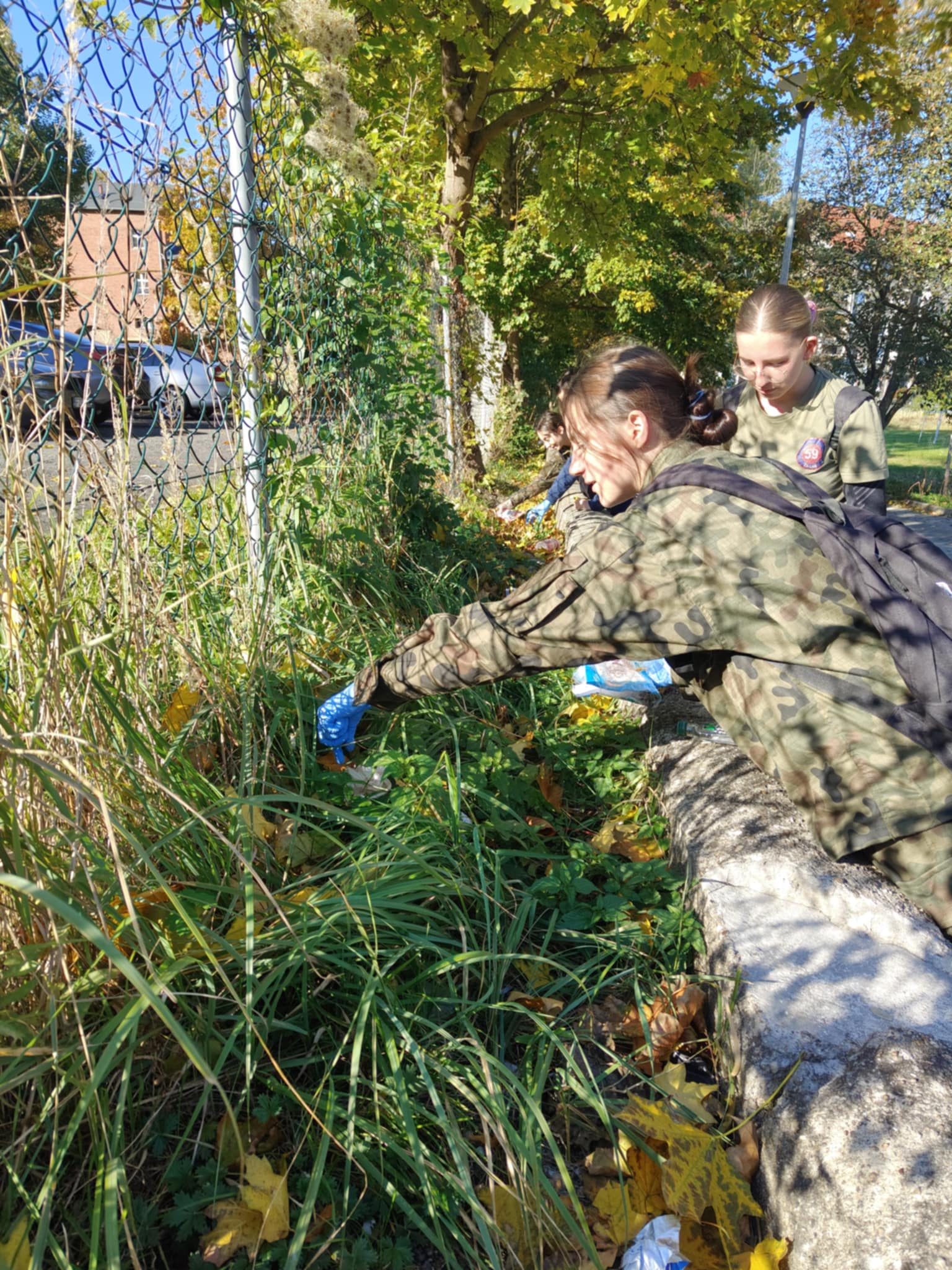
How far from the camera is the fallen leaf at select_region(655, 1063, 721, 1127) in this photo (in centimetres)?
162

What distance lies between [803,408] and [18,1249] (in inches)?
136

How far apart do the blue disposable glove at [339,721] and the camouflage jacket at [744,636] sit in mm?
371

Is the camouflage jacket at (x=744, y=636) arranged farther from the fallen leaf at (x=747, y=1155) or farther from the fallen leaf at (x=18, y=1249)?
the fallen leaf at (x=18, y=1249)

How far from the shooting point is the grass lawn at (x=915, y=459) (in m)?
15.5

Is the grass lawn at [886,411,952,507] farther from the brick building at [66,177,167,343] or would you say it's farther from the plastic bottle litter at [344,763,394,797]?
the brick building at [66,177,167,343]

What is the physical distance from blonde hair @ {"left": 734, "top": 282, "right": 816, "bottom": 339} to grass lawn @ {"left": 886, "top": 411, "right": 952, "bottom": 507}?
11.8m

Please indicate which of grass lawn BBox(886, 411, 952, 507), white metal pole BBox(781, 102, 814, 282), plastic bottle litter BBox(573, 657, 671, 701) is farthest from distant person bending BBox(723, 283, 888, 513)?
white metal pole BBox(781, 102, 814, 282)

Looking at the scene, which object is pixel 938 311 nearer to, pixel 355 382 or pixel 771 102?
pixel 771 102

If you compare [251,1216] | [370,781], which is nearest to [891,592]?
[370,781]

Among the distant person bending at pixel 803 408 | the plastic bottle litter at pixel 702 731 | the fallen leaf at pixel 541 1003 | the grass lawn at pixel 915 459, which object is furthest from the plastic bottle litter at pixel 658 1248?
the grass lawn at pixel 915 459

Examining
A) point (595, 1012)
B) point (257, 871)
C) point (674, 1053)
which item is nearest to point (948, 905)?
point (674, 1053)

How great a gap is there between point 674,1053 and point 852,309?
21098 millimetres

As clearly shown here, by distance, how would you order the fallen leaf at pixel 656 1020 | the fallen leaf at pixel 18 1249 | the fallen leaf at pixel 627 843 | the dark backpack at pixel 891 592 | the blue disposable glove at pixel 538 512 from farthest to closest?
the blue disposable glove at pixel 538 512 < the fallen leaf at pixel 627 843 < the fallen leaf at pixel 656 1020 < the dark backpack at pixel 891 592 < the fallen leaf at pixel 18 1249

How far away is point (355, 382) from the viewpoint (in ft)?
14.0
